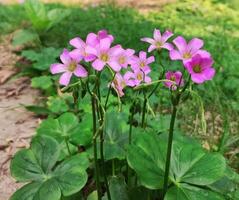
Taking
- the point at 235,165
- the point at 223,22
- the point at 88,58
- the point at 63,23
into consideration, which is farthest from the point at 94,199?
the point at 223,22

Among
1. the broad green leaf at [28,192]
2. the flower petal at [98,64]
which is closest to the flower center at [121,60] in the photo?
the flower petal at [98,64]

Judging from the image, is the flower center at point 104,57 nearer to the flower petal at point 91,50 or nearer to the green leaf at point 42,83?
the flower petal at point 91,50

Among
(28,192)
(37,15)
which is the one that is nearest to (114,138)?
(28,192)

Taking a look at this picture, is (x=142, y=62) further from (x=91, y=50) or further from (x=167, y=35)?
(x=91, y=50)

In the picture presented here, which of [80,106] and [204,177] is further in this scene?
[80,106]

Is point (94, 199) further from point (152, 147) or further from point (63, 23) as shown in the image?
point (63, 23)

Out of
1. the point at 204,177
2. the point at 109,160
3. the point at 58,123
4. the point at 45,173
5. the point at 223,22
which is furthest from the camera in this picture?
the point at 223,22

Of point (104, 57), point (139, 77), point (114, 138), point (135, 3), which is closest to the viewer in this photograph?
point (104, 57)

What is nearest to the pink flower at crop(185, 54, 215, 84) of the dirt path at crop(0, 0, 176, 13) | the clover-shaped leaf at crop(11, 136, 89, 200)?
the clover-shaped leaf at crop(11, 136, 89, 200)
